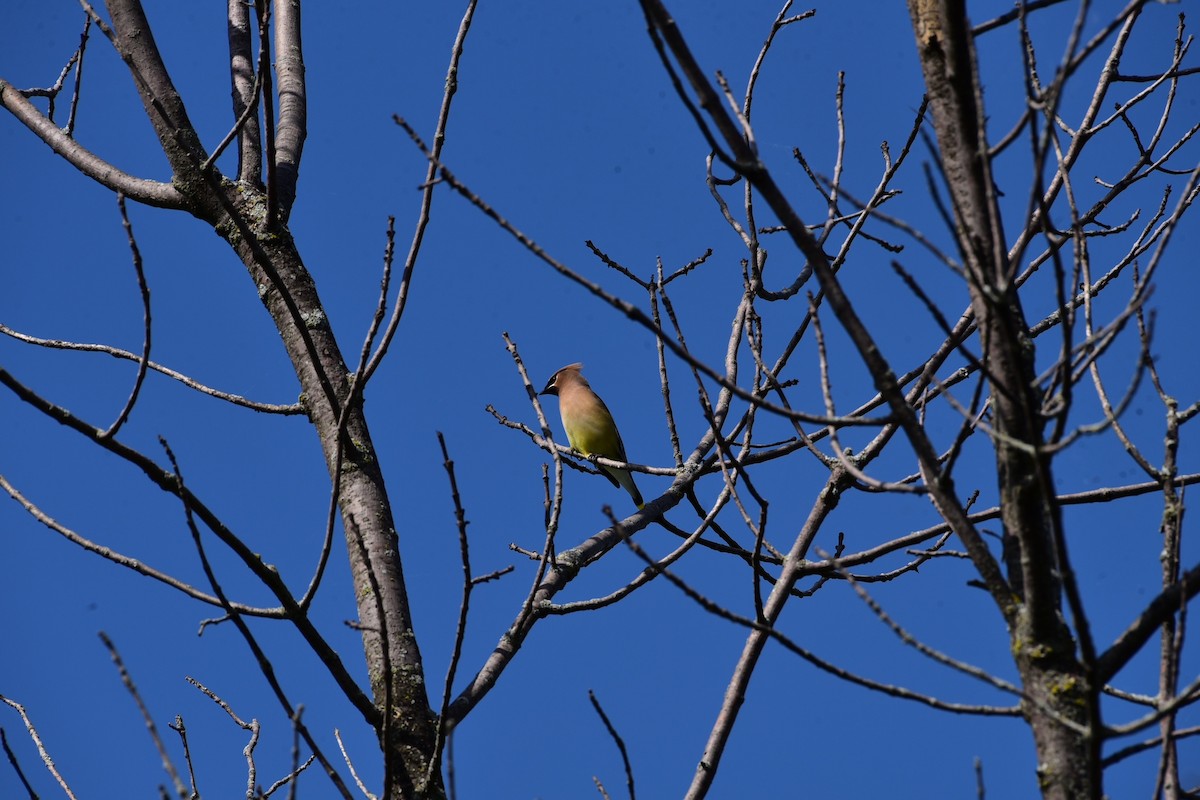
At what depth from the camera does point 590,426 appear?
7.56 m

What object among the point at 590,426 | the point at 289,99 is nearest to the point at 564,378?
the point at 590,426

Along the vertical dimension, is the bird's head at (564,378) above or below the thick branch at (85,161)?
above

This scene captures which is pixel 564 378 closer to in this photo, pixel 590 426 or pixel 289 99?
pixel 590 426

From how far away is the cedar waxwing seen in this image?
7.54 m

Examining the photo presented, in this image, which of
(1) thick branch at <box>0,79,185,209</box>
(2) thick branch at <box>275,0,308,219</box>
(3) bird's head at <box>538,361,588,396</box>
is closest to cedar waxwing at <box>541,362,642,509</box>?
(3) bird's head at <box>538,361,588,396</box>

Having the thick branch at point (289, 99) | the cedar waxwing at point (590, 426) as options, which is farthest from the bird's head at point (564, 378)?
the thick branch at point (289, 99)

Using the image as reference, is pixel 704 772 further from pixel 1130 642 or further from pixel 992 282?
pixel 992 282

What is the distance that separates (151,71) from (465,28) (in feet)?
3.39

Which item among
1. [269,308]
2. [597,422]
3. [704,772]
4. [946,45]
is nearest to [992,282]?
[946,45]

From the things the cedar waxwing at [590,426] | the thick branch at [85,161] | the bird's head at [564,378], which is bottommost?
the thick branch at [85,161]

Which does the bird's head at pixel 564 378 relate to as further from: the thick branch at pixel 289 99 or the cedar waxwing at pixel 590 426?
the thick branch at pixel 289 99

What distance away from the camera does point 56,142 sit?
11.6 feet

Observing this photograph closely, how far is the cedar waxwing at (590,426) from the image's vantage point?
24.7 ft

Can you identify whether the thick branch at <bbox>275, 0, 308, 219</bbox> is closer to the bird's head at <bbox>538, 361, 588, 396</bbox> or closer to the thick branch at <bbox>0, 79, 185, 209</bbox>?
the thick branch at <bbox>0, 79, 185, 209</bbox>
